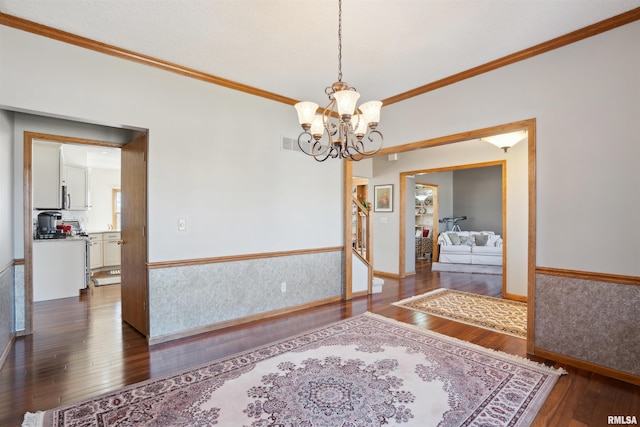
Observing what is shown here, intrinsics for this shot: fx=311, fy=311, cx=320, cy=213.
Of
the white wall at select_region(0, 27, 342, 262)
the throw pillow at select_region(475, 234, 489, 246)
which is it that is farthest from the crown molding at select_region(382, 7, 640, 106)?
the throw pillow at select_region(475, 234, 489, 246)

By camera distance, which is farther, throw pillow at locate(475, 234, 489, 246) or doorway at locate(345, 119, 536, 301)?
throw pillow at locate(475, 234, 489, 246)

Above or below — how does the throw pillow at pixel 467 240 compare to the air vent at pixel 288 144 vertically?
below

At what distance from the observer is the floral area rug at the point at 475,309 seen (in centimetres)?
365

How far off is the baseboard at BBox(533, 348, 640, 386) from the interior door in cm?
382

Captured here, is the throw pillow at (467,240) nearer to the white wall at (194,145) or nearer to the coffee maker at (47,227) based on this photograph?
the white wall at (194,145)

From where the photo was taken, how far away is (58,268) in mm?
4941

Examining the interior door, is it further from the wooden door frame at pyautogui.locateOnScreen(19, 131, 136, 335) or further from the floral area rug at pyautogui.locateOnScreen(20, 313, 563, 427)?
the floral area rug at pyautogui.locateOnScreen(20, 313, 563, 427)

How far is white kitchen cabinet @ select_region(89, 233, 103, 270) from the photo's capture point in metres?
7.08

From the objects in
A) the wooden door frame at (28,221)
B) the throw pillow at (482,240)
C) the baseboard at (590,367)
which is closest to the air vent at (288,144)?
the wooden door frame at (28,221)

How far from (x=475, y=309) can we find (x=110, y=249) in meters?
7.94

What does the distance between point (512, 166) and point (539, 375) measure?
141 inches

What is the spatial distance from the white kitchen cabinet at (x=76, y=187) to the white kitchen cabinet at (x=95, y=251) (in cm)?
84

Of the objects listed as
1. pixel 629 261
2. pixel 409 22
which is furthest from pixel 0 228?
pixel 629 261

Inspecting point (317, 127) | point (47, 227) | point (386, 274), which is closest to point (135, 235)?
point (317, 127)
